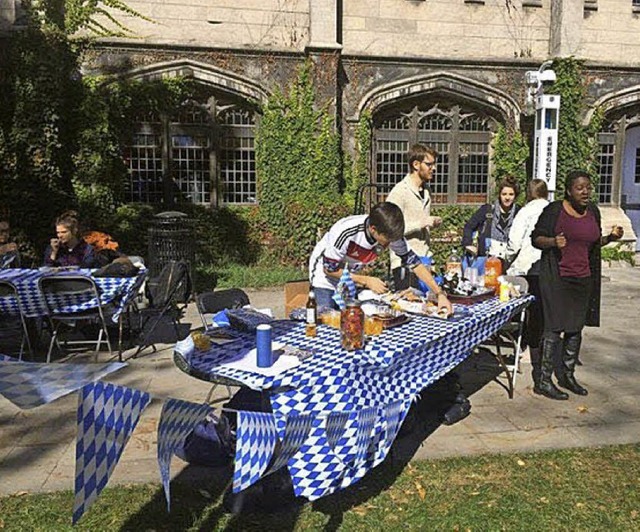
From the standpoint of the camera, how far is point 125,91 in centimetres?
A: 1150

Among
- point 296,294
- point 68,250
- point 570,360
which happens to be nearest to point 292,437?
point 296,294

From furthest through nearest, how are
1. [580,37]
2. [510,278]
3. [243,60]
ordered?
[580,37]
[243,60]
[510,278]

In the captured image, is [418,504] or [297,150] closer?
[418,504]

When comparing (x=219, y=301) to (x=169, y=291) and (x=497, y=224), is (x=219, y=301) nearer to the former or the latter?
(x=169, y=291)

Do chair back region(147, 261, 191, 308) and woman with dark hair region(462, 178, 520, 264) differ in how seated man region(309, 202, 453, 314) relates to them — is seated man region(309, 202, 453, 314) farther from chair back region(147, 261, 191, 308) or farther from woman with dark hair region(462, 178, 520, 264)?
chair back region(147, 261, 191, 308)

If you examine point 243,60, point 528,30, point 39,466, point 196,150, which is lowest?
point 39,466

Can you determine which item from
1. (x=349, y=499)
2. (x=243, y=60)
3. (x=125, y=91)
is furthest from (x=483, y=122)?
(x=349, y=499)

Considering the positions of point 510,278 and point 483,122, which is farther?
point 483,122

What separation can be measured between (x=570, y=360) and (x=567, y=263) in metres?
0.86

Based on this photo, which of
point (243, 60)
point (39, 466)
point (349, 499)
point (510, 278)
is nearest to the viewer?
point (349, 499)

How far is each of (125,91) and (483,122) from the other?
25.2ft

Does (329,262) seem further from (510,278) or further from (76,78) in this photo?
(76,78)

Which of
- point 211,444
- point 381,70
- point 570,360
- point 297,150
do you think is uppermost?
point 381,70

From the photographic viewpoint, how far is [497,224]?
244 inches
